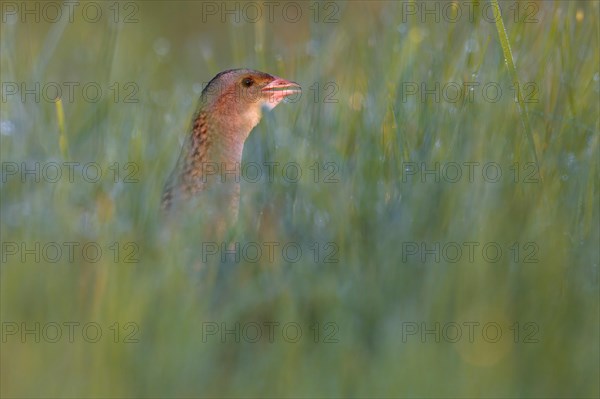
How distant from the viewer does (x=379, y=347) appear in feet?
9.31

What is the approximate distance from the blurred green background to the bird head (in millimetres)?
148

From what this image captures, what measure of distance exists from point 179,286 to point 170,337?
22cm

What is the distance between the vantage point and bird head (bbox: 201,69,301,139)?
4266 millimetres

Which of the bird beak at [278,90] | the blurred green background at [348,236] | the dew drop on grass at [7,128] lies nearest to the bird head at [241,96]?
the bird beak at [278,90]

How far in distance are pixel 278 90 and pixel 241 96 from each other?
0.68 ft

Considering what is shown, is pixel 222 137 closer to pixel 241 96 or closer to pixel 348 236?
pixel 241 96

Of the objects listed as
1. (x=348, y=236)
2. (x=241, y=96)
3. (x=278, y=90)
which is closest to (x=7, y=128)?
(x=241, y=96)

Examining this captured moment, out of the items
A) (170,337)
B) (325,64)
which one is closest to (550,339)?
(170,337)

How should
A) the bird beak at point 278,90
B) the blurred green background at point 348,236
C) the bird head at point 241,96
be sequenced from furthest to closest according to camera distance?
the bird beak at point 278,90, the bird head at point 241,96, the blurred green background at point 348,236

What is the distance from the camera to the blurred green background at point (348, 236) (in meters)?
2.66

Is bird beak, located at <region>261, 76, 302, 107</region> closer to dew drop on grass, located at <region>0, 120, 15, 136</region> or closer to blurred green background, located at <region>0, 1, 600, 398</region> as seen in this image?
blurred green background, located at <region>0, 1, 600, 398</region>

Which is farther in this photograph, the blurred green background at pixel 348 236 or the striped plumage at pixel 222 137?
the striped plumage at pixel 222 137

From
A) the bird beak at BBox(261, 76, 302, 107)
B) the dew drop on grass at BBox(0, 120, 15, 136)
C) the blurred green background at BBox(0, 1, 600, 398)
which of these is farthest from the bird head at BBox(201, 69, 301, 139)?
the dew drop on grass at BBox(0, 120, 15, 136)

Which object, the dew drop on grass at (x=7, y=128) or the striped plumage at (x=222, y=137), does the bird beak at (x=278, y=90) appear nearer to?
the striped plumage at (x=222, y=137)
